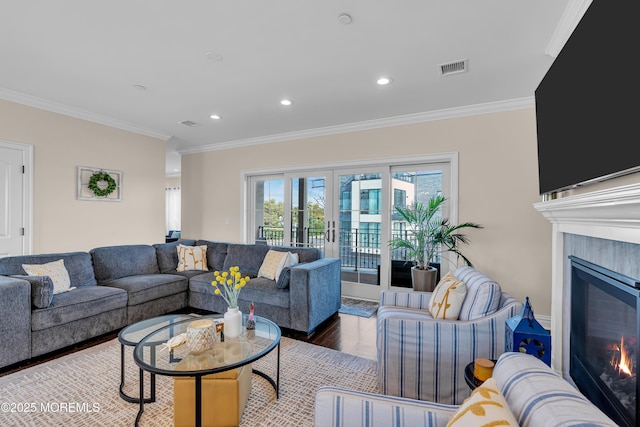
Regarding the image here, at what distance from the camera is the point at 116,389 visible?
2150 mm

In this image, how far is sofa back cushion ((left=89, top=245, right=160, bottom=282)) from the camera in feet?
11.8

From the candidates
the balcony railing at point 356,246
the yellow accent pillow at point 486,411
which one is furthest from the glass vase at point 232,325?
the balcony railing at point 356,246

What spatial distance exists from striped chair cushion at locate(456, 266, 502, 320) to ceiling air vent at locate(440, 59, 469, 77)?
6.11 ft

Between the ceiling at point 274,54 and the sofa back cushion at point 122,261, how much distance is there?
180cm

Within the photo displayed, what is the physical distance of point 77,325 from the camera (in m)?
2.84

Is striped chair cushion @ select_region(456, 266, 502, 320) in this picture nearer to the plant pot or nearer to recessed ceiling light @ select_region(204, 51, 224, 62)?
the plant pot

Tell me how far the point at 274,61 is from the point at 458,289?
2.36 meters

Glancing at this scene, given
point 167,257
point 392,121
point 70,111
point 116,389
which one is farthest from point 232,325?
point 70,111

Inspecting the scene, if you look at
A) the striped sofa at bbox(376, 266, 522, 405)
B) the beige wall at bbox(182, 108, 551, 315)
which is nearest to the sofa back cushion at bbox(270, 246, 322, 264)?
the beige wall at bbox(182, 108, 551, 315)

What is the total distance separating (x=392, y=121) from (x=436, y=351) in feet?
10.3

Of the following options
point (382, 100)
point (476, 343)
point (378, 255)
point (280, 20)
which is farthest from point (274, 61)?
point (378, 255)

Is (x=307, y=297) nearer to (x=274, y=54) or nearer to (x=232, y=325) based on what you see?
(x=232, y=325)

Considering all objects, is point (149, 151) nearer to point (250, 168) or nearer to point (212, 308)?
point (250, 168)

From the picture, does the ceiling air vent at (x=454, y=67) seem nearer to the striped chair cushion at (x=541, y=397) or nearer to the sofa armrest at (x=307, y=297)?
the sofa armrest at (x=307, y=297)
